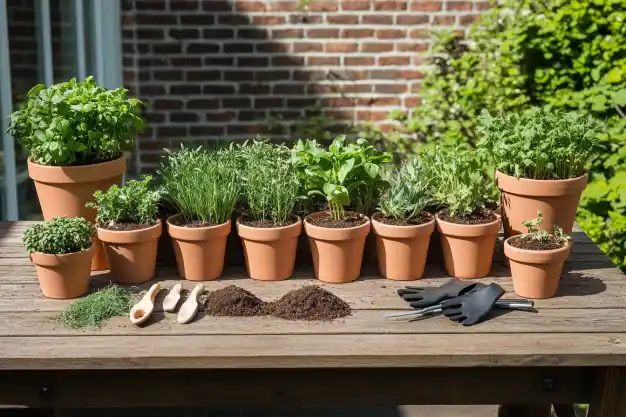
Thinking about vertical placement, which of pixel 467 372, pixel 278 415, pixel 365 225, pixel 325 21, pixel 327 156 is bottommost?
pixel 278 415

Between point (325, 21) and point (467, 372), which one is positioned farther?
point (325, 21)

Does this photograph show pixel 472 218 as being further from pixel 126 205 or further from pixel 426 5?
pixel 426 5

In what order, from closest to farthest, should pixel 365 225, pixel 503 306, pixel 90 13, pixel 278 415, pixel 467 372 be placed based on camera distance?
pixel 467 372 < pixel 503 306 < pixel 365 225 < pixel 278 415 < pixel 90 13

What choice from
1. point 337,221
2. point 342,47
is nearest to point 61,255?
point 337,221

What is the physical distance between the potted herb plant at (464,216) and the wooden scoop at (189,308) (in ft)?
2.61

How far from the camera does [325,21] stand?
564cm

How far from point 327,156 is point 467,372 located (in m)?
0.82

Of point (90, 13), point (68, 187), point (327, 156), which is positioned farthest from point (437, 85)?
point (68, 187)

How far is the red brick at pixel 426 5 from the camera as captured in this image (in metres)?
5.62

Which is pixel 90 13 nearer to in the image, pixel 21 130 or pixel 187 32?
pixel 187 32

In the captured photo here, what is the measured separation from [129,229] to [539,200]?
1290 millimetres

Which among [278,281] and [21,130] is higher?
[21,130]

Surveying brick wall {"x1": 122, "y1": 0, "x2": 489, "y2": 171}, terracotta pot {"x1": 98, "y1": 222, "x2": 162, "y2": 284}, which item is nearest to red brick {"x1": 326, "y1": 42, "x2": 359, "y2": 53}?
brick wall {"x1": 122, "y1": 0, "x2": 489, "y2": 171}

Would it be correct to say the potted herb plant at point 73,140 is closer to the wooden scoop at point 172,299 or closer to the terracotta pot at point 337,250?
the wooden scoop at point 172,299
